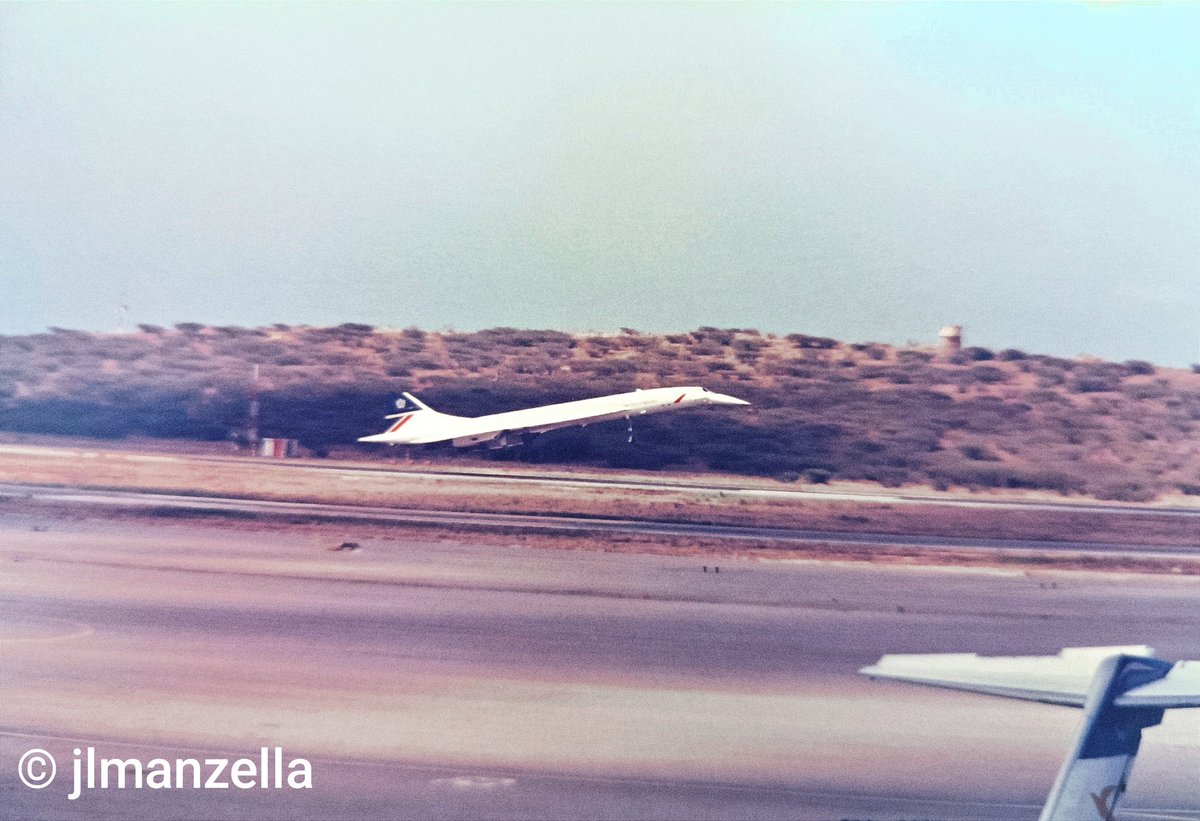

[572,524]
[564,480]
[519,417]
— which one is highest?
[519,417]

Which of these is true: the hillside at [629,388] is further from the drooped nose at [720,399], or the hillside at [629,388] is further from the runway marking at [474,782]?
the runway marking at [474,782]

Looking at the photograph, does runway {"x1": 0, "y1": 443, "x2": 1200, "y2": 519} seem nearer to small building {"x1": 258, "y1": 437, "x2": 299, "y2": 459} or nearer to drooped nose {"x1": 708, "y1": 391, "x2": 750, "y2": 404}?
small building {"x1": 258, "y1": 437, "x2": 299, "y2": 459}

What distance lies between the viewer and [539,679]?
1265 cm

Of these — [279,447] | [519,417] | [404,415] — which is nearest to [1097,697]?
[519,417]

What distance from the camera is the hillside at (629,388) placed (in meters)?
26.6

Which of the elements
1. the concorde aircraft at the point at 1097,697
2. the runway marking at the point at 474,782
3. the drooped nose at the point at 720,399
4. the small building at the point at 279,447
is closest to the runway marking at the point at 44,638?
the runway marking at the point at 474,782

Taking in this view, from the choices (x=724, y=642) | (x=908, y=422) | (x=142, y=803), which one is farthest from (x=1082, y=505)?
(x=142, y=803)

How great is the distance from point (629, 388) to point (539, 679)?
44.7 ft

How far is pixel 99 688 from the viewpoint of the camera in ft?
38.0

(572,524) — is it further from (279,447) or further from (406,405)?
(279,447)

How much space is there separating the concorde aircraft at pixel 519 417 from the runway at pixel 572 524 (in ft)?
6.98

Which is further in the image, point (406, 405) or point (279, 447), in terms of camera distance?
point (279, 447)

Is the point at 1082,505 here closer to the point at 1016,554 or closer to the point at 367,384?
the point at 1016,554

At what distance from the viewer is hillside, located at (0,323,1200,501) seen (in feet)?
87.2
